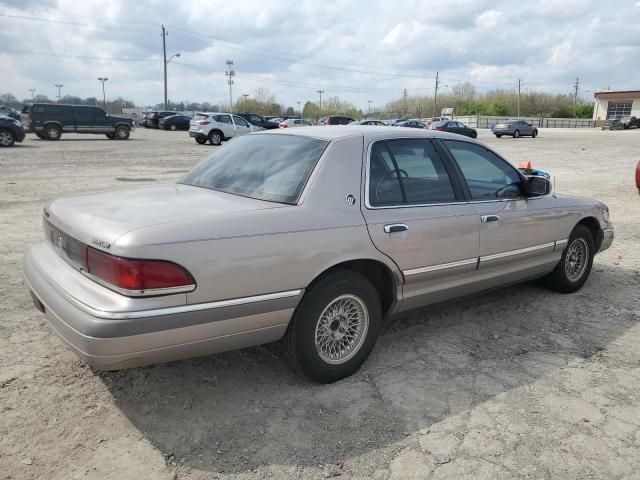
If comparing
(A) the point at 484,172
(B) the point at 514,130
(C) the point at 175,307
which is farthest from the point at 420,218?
(B) the point at 514,130

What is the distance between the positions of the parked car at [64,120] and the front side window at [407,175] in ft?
86.8

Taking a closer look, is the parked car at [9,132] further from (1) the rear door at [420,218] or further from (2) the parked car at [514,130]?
(2) the parked car at [514,130]

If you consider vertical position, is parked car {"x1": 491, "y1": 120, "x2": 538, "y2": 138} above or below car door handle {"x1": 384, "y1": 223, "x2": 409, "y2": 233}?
above

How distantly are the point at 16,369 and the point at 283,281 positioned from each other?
194 cm

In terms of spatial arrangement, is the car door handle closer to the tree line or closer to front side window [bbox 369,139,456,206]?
front side window [bbox 369,139,456,206]

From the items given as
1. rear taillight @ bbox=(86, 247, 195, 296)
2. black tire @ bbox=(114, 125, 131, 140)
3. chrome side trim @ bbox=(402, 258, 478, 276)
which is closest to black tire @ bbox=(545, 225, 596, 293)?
chrome side trim @ bbox=(402, 258, 478, 276)

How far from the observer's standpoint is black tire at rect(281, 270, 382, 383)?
321cm

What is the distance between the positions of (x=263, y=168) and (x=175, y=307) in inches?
50.9

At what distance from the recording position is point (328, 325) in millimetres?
3414

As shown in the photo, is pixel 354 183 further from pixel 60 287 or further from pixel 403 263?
pixel 60 287

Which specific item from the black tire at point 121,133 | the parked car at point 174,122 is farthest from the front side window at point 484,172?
the parked car at point 174,122

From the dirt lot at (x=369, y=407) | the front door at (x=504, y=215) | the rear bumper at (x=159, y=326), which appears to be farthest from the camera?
the front door at (x=504, y=215)

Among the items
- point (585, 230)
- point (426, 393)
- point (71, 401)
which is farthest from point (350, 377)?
point (585, 230)

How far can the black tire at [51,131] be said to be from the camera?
2624 cm
